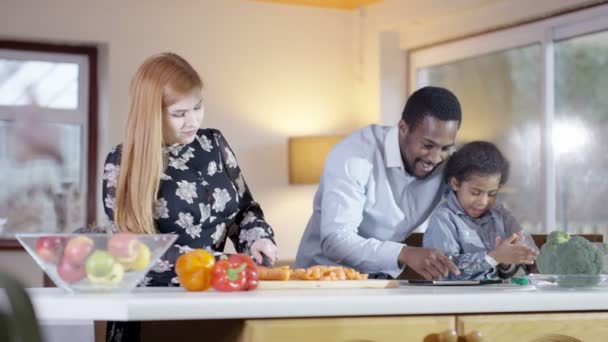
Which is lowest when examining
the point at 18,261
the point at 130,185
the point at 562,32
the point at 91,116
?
the point at 18,261

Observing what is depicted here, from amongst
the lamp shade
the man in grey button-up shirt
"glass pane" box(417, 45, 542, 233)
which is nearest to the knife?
the man in grey button-up shirt

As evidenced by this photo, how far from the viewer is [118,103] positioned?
19.5 feet

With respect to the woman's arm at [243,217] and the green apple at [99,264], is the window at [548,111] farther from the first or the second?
the green apple at [99,264]

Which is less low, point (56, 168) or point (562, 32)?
point (562, 32)

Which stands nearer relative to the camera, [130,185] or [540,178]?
[130,185]

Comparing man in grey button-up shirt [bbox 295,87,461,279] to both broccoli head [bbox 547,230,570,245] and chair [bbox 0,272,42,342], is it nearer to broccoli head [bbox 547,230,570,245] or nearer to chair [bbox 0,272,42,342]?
broccoli head [bbox 547,230,570,245]

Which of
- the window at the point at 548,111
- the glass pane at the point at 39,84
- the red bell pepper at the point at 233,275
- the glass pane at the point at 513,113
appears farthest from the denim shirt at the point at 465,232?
the glass pane at the point at 39,84

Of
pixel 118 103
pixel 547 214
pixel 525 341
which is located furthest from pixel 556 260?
pixel 118 103

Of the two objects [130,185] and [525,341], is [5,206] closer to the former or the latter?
[130,185]

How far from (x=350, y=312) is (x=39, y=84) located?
4.60 metres

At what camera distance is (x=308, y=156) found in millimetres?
6254

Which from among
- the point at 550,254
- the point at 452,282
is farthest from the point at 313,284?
the point at 550,254

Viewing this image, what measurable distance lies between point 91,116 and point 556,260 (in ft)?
14.2

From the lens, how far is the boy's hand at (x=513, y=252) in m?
2.26
